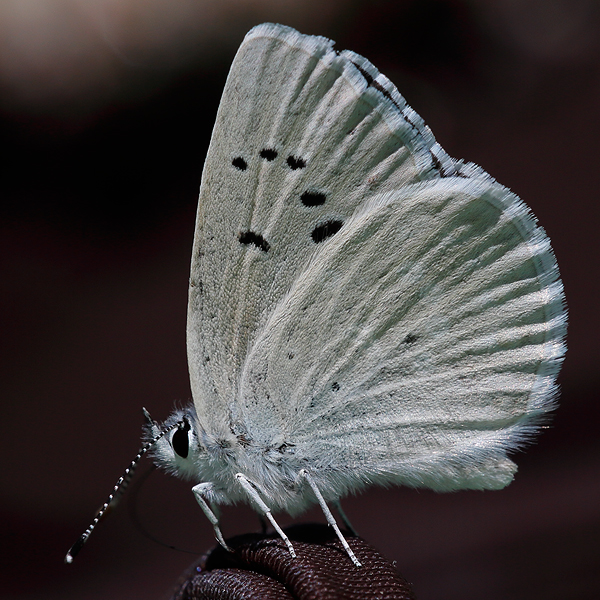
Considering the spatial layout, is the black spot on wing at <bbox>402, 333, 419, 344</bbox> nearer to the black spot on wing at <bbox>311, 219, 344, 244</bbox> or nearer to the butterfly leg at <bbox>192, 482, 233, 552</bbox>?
the black spot on wing at <bbox>311, 219, 344, 244</bbox>

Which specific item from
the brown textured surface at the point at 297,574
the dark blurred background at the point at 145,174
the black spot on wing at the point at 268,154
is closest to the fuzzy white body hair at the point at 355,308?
the black spot on wing at the point at 268,154

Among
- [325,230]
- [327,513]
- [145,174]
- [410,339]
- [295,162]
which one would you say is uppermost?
[145,174]

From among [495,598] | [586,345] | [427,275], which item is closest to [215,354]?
[427,275]

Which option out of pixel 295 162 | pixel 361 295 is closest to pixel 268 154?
pixel 295 162

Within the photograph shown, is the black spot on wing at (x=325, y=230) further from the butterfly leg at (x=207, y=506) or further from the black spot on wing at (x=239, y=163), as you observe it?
the butterfly leg at (x=207, y=506)

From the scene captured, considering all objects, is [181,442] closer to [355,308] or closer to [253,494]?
[253,494]

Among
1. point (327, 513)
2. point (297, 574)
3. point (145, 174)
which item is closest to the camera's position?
point (297, 574)
